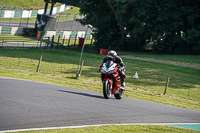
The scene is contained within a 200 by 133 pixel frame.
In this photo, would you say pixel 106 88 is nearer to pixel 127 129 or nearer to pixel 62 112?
pixel 62 112

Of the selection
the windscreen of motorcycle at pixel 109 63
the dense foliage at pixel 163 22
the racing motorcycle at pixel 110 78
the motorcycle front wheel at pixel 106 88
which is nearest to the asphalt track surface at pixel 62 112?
the motorcycle front wheel at pixel 106 88

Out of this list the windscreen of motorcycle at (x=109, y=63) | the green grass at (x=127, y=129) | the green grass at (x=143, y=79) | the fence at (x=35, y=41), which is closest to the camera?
the green grass at (x=127, y=129)

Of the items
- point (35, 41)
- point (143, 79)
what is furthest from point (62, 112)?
point (35, 41)

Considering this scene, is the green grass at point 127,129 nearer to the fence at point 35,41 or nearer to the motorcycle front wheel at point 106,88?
the motorcycle front wheel at point 106,88

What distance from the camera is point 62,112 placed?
27.8 feet

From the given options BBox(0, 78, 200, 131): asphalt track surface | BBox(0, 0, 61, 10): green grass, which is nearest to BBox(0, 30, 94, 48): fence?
BBox(0, 0, 61, 10): green grass

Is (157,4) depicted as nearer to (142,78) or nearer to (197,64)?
(197,64)

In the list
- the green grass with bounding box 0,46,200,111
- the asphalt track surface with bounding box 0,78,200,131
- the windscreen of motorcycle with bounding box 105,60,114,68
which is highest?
the windscreen of motorcycle with bounding box 105,60,114,68

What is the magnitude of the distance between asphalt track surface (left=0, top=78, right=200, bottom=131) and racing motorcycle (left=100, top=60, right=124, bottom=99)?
44 cm

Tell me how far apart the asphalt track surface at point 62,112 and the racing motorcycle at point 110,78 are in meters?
0.44

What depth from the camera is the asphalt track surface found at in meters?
7.44

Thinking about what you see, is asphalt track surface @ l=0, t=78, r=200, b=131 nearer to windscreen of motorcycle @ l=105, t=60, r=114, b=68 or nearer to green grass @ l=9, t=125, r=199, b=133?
green grass @ l=9, t=125, r=199, b=133

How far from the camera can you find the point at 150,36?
38844 mm

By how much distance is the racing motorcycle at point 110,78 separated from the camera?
11.6 meters
